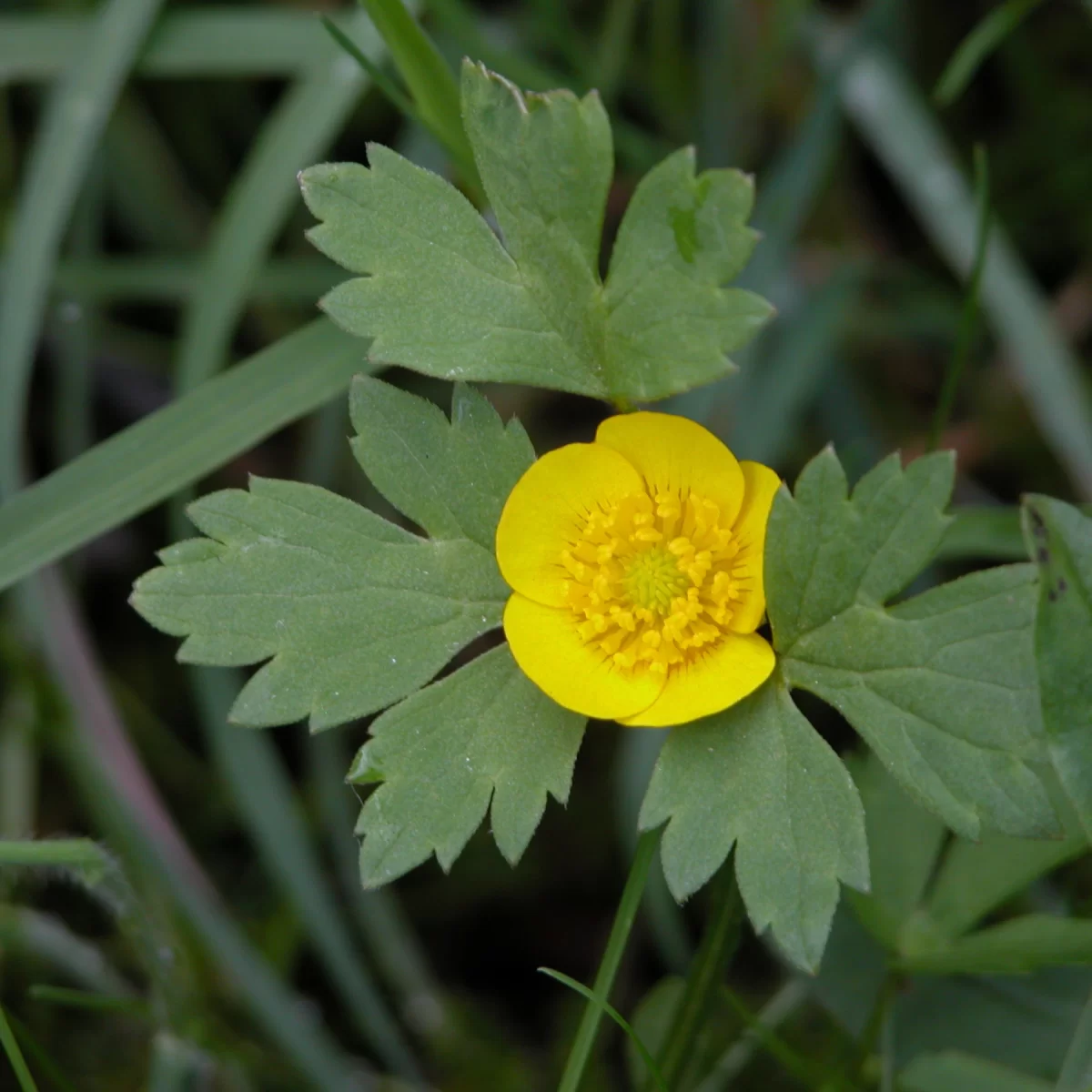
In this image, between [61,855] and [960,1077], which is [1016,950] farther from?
[61,855]

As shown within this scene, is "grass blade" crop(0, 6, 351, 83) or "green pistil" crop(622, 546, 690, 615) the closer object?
"green pistil" crop(622, 546, 690, 615)

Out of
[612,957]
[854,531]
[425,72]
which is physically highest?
[425,72]

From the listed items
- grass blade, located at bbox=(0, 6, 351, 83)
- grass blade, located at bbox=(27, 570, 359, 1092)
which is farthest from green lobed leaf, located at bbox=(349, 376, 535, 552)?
grass blade, located at bbox=(0, 6, 351, 83)

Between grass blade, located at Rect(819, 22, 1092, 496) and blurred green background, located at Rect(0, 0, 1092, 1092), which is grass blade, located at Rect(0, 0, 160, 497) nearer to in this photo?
blurred green background, located at Rect(0, 0, 1092, 1092)

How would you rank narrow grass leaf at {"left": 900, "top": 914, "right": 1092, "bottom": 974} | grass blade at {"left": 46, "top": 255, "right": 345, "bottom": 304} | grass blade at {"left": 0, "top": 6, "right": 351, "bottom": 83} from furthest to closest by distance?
grass blade at {"left": 46, "top": 255, "right": 345, "bottom": 304}
grass blade at {"left": 0, "top": 6, "right": 351, "bottom": 83}
narrow grass leaf at {"left": 900, "top": 914, "right": 1092, "bottom": 974}

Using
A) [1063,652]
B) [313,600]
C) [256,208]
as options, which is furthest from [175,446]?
[1063,652]

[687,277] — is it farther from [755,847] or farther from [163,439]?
[163,439]

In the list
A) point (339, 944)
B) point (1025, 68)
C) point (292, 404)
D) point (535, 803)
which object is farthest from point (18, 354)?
point (1025, 68)

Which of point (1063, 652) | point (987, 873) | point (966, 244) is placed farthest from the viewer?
point (966, 244)
